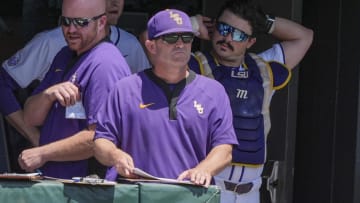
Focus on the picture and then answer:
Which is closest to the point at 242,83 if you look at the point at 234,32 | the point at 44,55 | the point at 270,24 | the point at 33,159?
the point at 234,32

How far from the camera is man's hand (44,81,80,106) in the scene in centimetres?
373

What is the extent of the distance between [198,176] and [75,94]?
73 centimetres

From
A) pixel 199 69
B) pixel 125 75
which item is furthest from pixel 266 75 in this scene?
pixel 125 75

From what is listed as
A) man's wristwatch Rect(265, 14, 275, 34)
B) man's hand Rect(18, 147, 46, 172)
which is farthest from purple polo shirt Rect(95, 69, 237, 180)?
man's wristwatch Rect(265, 14, 275, 34)

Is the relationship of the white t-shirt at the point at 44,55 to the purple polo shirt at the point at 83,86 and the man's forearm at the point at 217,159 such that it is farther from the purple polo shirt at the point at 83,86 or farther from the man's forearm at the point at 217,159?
the man's forearm at the point at 217,159

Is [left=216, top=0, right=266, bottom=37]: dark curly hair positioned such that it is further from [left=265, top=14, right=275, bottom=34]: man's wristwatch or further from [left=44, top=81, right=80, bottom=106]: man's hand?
[left=44, top=81, right=80, bottom=106]: man's hand

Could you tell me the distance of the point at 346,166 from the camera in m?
5.67

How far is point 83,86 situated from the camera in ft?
12.4

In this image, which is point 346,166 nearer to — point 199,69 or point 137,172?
point 199,69

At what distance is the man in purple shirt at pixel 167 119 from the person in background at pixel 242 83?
802 mm

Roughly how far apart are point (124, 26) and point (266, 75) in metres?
1.55

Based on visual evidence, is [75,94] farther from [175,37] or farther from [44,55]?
[44,55]

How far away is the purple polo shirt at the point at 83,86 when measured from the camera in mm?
3734

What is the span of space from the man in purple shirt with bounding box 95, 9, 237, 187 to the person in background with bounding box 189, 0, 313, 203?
802 mm
